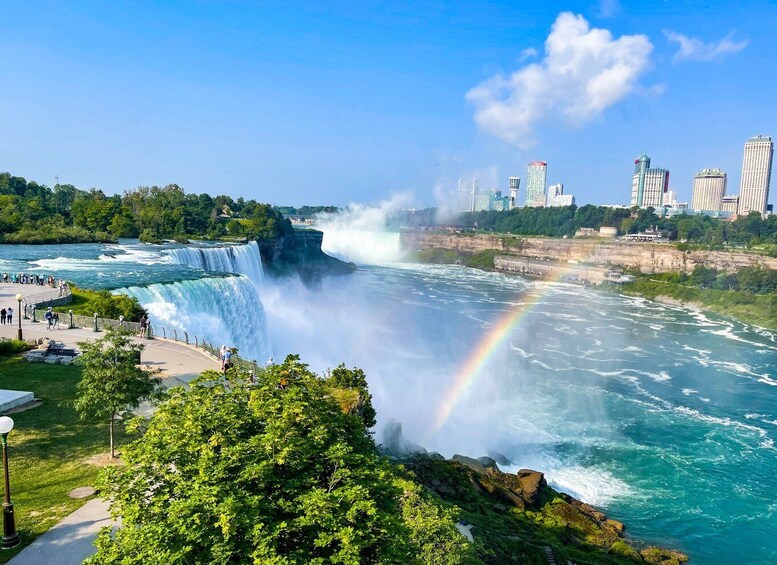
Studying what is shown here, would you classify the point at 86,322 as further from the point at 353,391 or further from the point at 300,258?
the point at 300,258

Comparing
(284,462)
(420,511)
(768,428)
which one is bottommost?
(768,428)

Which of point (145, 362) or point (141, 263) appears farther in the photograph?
point (141, 263)

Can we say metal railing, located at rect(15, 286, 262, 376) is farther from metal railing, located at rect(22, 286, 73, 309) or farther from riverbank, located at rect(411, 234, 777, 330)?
riverbank, located at rect(411, 234, 777, 330)

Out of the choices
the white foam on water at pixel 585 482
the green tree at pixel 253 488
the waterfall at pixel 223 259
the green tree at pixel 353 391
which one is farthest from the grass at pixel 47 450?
the waterfall at pixel 223 259

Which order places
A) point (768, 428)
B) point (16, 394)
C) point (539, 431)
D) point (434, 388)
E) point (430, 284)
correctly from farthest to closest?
point (430, 284), point (434, 388), point (768, 428), point (539, 431), point (16, 394)

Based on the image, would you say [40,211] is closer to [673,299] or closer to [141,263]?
[141,263]

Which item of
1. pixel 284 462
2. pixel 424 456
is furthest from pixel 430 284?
pixel 284 462
